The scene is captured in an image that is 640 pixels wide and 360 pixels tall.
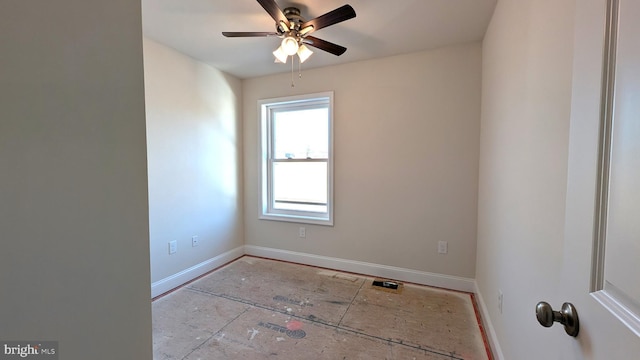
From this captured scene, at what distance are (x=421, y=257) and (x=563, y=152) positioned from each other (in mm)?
1988

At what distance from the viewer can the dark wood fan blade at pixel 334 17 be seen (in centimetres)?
150

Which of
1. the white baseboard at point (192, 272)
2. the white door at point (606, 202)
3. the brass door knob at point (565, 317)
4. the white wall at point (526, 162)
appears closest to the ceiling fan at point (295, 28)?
the white wall at point (526, 162)

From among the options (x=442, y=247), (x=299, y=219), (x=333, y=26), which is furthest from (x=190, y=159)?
(x=442, y=247)

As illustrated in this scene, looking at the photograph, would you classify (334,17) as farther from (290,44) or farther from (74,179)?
(74,179)

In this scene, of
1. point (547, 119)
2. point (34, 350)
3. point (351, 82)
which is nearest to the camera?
point (34, 350)

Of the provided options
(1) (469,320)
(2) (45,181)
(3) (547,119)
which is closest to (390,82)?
(3) (547,119)

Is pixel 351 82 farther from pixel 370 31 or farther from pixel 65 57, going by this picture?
pixel 65 57

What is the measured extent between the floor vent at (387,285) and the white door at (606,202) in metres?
2.02

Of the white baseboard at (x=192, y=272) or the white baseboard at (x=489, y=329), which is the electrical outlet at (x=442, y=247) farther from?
the white baseboard at (x=192, y=272)

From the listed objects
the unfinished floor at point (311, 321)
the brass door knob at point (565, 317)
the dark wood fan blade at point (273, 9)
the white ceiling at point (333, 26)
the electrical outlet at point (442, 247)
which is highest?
the white ceiling at point (333, 26)

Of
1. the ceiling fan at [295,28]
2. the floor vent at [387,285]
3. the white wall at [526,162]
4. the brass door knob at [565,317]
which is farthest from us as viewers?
the floor vent at [387,285]

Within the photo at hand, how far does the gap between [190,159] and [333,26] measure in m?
2.00

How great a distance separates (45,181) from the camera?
63 cm

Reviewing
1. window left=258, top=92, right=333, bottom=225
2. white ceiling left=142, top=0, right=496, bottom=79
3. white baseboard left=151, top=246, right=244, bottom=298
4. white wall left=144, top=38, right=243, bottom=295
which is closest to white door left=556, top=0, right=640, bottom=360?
white ceiling left=142, top=0, right=496, bottom=79
